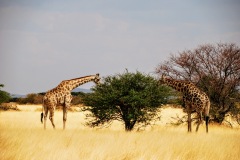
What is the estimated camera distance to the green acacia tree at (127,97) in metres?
15.2

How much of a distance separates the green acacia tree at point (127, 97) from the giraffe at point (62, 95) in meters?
0.55

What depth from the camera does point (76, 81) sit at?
1588cm

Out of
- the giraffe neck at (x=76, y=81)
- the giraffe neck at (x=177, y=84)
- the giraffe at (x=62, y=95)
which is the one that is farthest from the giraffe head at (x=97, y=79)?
the giraffe neck at (x=177, y=84)

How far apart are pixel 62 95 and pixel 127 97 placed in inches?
102

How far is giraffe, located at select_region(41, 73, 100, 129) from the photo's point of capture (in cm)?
1546

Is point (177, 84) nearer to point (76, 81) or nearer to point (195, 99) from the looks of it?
point (195, 99)

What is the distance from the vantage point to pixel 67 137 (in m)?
11.4

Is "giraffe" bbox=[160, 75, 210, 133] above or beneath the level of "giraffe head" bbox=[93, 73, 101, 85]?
beneath

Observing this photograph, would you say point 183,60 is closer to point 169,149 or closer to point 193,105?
point 193,105

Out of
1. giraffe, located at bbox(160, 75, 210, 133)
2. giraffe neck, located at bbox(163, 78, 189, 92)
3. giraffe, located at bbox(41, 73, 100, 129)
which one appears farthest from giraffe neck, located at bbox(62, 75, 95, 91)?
giraffe, located at bbox(160, 75, 210, 133)

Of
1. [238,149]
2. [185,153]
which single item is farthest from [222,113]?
[185,153]

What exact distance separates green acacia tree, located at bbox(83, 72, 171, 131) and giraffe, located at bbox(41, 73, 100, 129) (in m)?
0.55

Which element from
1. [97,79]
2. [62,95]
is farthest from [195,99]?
[62,95]

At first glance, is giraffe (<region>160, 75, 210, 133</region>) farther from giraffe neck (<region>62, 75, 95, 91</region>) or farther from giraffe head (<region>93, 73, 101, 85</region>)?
giraffe neck (<region>62, 75, 95, 91</region>)
